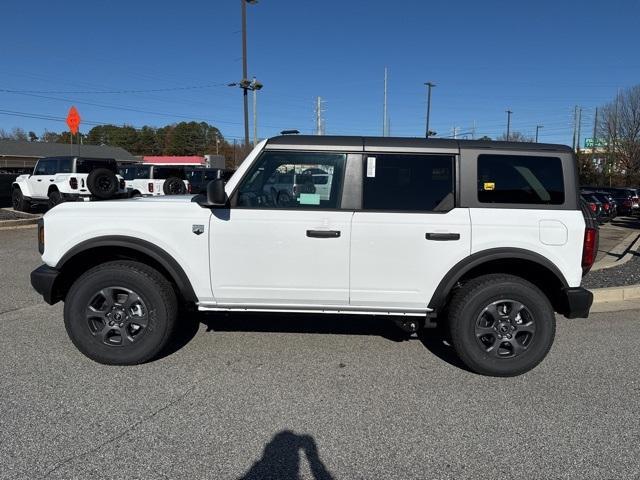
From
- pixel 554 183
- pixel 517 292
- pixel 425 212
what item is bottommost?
pixel 517 292

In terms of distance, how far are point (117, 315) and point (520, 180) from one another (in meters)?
3.44

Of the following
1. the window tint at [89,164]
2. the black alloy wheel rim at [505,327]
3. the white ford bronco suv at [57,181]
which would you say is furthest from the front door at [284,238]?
the window tint at [89,164]

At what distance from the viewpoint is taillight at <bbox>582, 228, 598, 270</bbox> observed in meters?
3.64

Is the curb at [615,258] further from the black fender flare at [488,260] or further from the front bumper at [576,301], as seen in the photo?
the black fender flare at [488,260]

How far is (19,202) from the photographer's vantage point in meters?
15.6

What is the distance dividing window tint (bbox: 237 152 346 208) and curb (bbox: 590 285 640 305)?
410cm

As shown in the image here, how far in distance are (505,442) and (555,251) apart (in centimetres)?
155

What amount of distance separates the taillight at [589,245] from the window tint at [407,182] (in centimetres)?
108

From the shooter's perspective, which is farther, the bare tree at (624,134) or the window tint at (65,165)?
the bare tree at (624,134)

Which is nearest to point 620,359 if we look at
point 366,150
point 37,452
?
point 366,150

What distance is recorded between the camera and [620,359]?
13.8 ft

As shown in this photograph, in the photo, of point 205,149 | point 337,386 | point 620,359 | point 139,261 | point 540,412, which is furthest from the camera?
point 205,149

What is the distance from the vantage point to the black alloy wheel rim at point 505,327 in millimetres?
3705

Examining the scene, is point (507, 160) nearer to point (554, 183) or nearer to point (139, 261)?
point (554, 183)
